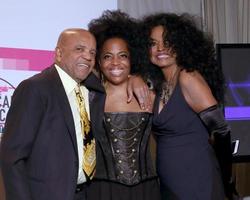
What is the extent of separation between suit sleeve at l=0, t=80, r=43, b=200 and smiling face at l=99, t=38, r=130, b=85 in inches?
19.9

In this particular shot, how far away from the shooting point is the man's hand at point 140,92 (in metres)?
2.35

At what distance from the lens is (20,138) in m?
1.84

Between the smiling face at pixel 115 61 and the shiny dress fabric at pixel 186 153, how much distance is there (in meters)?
0.26

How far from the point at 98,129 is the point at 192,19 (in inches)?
29.9

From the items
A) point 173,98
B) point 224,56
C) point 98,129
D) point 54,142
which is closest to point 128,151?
point 98,129

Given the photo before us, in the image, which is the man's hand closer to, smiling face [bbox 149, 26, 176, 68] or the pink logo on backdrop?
smiling face [bbox 149, 26, 176, 68]

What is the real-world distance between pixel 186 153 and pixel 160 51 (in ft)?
1.64

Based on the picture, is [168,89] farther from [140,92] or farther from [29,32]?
[29,32]

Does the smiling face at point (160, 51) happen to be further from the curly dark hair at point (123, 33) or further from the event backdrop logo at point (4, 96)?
the event backdrop logo at point (4, 96)

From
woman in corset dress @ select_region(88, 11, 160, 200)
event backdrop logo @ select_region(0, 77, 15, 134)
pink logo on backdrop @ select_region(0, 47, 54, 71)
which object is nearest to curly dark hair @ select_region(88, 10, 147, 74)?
woman in corset dress @ select_region(88, 11, 160, 200)

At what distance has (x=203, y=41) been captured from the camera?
2439 millimetres

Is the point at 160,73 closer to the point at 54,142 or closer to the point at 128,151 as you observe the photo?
the point at 128,151

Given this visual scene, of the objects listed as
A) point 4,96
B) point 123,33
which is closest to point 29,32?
point 4,96

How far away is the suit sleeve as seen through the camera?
183 centimetres
